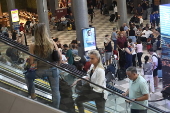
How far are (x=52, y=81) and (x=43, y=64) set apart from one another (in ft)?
0.97

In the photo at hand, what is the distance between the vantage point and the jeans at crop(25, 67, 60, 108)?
4906 millimetres

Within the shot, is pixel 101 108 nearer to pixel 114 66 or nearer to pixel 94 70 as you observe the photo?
pixel 94 70

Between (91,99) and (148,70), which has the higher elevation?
(91,99)

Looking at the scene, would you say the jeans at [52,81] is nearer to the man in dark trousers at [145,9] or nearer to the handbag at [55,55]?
the handbag at [55,55]

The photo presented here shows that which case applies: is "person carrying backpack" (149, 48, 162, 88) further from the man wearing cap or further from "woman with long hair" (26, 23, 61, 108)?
"woman with long hair" (26, 23, 61, 108)

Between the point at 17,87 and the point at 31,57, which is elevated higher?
the point at 31,57

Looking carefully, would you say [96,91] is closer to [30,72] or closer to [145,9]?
[30,72]

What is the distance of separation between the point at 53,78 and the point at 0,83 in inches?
30.1

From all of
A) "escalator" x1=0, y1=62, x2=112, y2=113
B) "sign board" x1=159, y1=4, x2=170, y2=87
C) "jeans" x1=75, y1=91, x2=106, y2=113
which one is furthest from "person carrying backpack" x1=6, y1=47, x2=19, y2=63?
"sign board" x1=159, y1=4, x2=170, y2=87

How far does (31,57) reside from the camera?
16.0 ft

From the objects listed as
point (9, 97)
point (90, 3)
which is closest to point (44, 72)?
point (9, 97)

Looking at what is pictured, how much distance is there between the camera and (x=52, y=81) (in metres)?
5.00

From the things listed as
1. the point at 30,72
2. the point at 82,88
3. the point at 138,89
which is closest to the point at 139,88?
the point at 138,89

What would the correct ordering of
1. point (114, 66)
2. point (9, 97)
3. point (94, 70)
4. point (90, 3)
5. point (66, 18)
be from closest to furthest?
point (9, 97), point (94, 70), point (114, 66), point (66, 18), point (90, 3)
